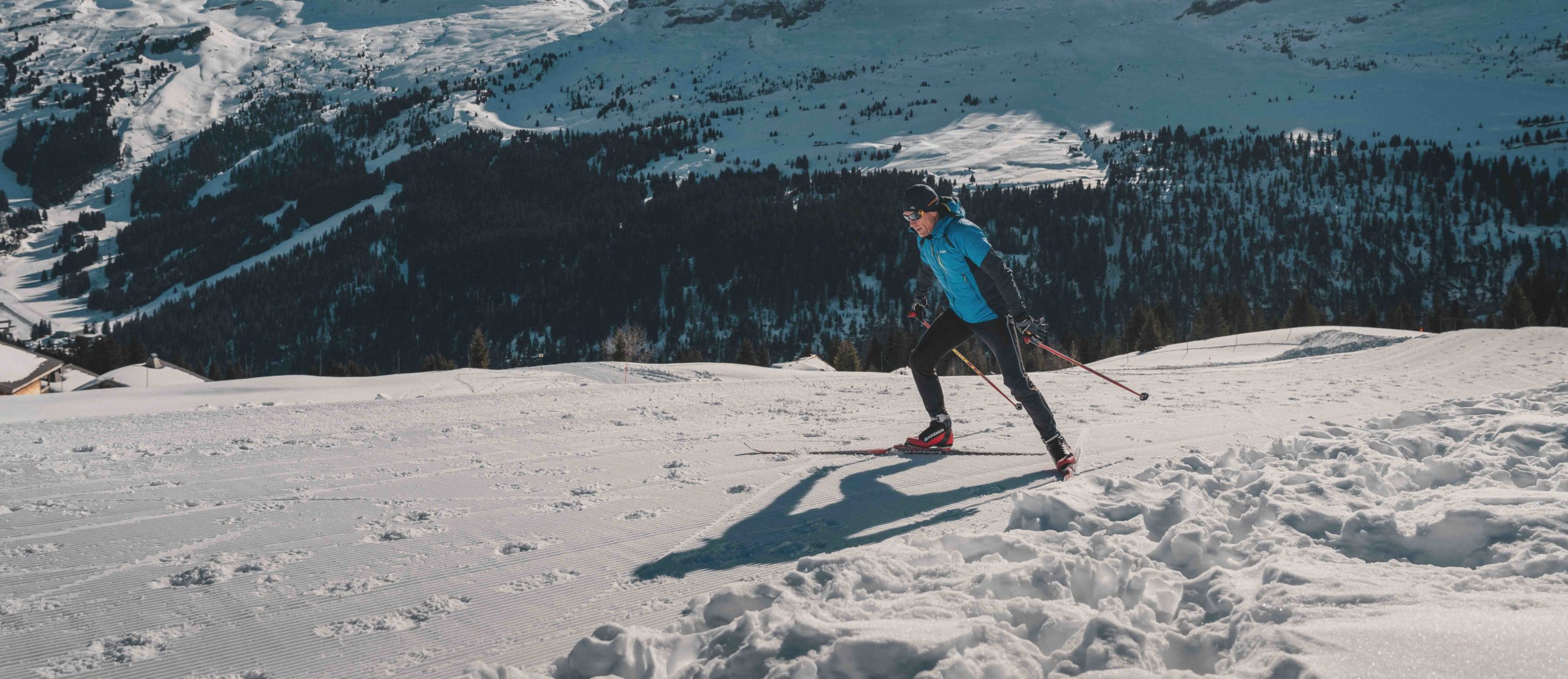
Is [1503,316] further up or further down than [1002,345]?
further down

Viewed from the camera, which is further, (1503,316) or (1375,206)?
(1375,206)

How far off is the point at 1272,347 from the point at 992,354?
23.1 meters

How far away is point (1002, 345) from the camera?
5.54 metres

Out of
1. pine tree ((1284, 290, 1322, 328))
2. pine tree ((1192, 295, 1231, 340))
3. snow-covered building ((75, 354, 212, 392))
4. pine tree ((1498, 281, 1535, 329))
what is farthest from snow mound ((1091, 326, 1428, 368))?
pine tree ((1498, 281, 1535, 329))

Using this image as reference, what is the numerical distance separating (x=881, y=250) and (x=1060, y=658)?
5501 inches

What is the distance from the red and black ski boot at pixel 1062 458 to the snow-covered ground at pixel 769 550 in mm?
238

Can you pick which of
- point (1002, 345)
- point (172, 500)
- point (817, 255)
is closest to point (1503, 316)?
point (1002, 345)

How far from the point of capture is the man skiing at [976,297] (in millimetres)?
5387

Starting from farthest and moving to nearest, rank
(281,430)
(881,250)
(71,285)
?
(71,285), (881,250), (281,430)

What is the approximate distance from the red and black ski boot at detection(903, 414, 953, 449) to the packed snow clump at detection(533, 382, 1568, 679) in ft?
6.93

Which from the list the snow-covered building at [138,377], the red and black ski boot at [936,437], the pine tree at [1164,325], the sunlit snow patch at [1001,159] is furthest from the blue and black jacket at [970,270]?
the sunlit snow patch at [1001,159]

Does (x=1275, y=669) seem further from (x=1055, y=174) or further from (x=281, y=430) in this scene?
(x=1055, y=174)

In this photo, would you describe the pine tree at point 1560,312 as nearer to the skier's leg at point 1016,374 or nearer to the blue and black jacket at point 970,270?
the skier's leg at point 1016,374

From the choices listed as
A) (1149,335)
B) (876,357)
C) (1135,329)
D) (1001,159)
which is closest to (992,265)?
(876,357)
